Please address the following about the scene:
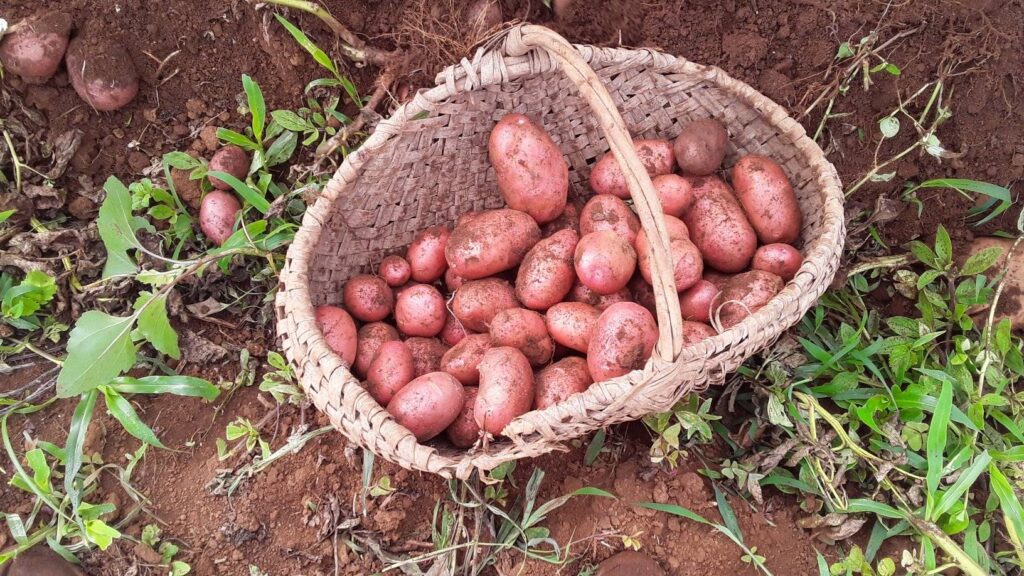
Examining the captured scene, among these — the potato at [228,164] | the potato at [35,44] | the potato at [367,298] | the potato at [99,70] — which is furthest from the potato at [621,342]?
the potato at [35,44]

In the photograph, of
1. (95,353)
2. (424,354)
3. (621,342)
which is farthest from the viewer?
(424,354)

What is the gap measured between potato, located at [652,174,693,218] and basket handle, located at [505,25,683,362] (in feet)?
1.62

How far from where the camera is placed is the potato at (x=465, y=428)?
65.6 inches

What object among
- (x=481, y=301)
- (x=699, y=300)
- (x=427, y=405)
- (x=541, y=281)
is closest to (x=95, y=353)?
(x=427, y=405)

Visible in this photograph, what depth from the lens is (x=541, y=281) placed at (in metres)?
1.75

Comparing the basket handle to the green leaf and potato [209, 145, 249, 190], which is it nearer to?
potato [209, 145, 249, 190]

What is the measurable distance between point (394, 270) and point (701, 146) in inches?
38.6

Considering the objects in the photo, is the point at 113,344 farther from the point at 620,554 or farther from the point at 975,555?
the point at 975,555

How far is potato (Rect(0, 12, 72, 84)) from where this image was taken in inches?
75.1

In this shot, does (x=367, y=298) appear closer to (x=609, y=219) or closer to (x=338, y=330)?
(x=338, y=330)

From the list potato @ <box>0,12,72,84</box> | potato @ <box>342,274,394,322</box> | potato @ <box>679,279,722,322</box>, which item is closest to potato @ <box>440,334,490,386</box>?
potato @ <box>342,274,394,322</box>

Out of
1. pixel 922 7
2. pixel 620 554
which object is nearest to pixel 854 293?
pixel 922 7

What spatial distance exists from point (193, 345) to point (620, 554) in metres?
1.41

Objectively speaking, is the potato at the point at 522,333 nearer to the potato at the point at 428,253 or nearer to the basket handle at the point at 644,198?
the potato at the point at 428,253
